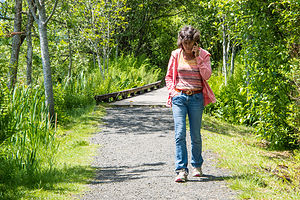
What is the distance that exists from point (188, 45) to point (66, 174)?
103 inches

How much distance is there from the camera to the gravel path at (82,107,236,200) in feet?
16.0

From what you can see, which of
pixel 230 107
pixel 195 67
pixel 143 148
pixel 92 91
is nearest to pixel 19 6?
pixel 92 91

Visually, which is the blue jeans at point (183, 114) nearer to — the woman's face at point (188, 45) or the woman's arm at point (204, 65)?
the woman's arm at point (204, 65)

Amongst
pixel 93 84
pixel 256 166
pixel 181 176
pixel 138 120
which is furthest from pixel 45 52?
pixel 256 166

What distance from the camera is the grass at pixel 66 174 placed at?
4719mm

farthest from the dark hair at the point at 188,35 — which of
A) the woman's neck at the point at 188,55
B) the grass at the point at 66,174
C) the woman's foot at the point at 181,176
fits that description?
the grass at the point at 66,174

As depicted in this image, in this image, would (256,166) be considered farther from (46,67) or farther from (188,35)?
(46,67)

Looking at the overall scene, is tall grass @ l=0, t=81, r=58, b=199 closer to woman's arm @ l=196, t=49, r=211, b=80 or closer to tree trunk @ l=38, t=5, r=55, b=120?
woman's arm @ l=196, t=49, r=211, b=80

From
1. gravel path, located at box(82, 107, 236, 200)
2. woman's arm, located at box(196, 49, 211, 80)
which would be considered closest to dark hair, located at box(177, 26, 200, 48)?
woman's arm, located at box(196, 49, 211, 80)

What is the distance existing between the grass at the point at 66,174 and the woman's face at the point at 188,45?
2340mm

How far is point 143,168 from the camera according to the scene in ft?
20.5

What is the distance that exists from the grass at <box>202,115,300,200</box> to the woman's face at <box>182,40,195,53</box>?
189 cm

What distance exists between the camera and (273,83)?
7555 millimetres

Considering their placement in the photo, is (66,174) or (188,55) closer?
(188,55)
